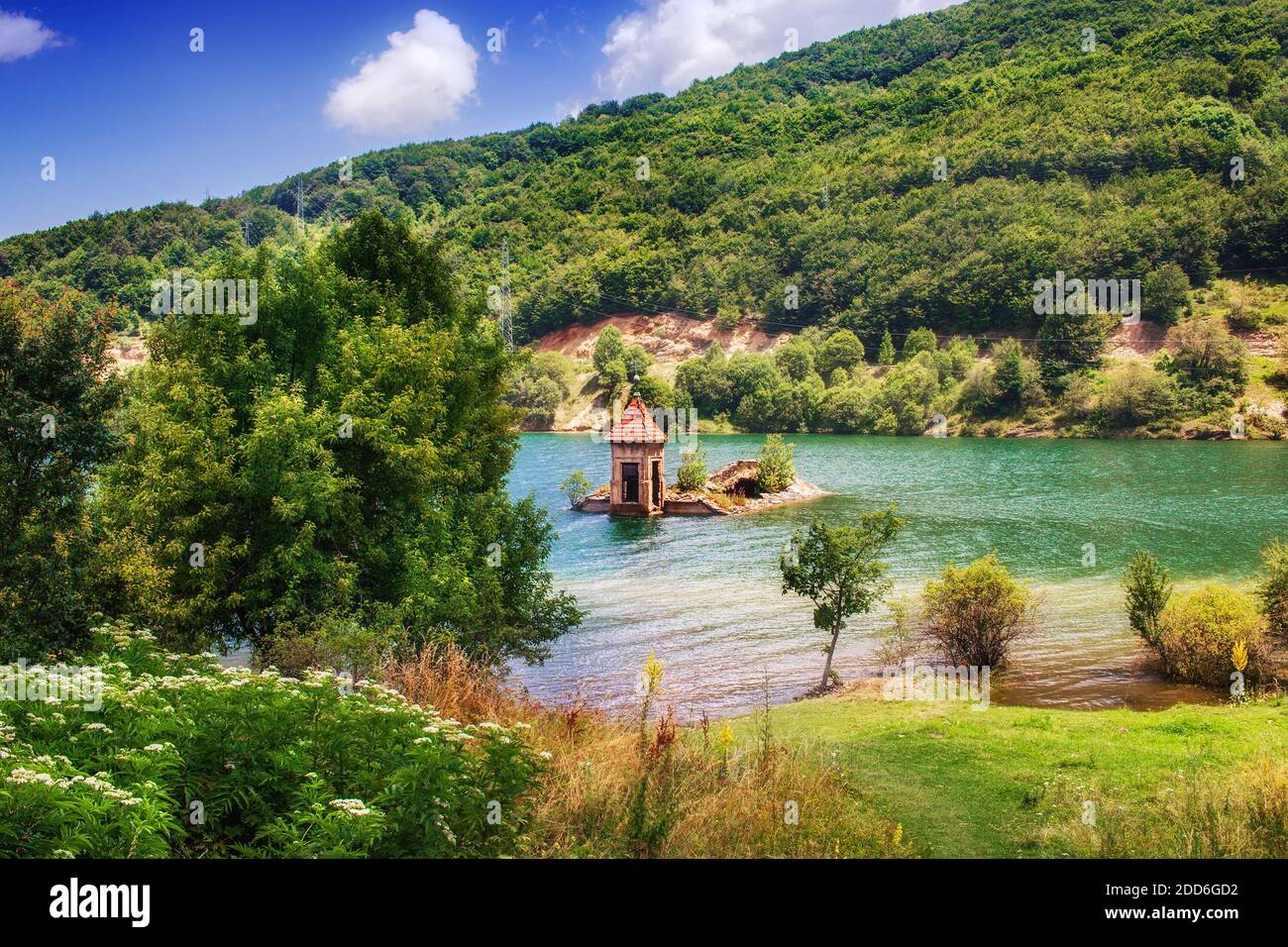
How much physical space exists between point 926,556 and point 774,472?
24.2 meters

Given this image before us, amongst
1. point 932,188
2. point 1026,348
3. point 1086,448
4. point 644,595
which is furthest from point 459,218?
point 644,595

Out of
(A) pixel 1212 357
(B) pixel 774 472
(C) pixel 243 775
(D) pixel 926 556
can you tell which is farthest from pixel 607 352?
(C) pixel 243 775

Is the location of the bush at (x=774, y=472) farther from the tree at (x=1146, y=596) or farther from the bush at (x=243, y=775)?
the bush at (x=243, y=775)

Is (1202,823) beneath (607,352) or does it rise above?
beneath

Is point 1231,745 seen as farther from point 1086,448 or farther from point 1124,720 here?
point 1086,448

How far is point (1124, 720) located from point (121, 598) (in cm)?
1789

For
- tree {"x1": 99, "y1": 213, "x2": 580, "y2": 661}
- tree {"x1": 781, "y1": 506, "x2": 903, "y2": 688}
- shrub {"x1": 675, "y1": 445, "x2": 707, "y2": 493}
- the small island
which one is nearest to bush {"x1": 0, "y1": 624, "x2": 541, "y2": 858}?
tree {"x1": 99, "y1": 213, "x2": 580, "y2": 661}

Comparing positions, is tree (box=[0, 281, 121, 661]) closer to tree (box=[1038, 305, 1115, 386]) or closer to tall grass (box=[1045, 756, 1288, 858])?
tall grass (box=[1045, 756, 1288, 858])

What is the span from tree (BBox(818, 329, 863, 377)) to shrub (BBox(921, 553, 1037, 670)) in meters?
103

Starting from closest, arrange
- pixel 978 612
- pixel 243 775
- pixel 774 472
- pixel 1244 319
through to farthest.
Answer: pixel 243 775 → pixel 978 612 → pixel 774 472 → pixel 1244 319

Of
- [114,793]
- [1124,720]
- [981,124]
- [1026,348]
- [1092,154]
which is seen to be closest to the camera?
[114,793]

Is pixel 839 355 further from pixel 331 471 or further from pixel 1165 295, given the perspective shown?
pixel 331 471

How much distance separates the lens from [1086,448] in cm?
8738

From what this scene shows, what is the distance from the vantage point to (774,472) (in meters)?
64.6
